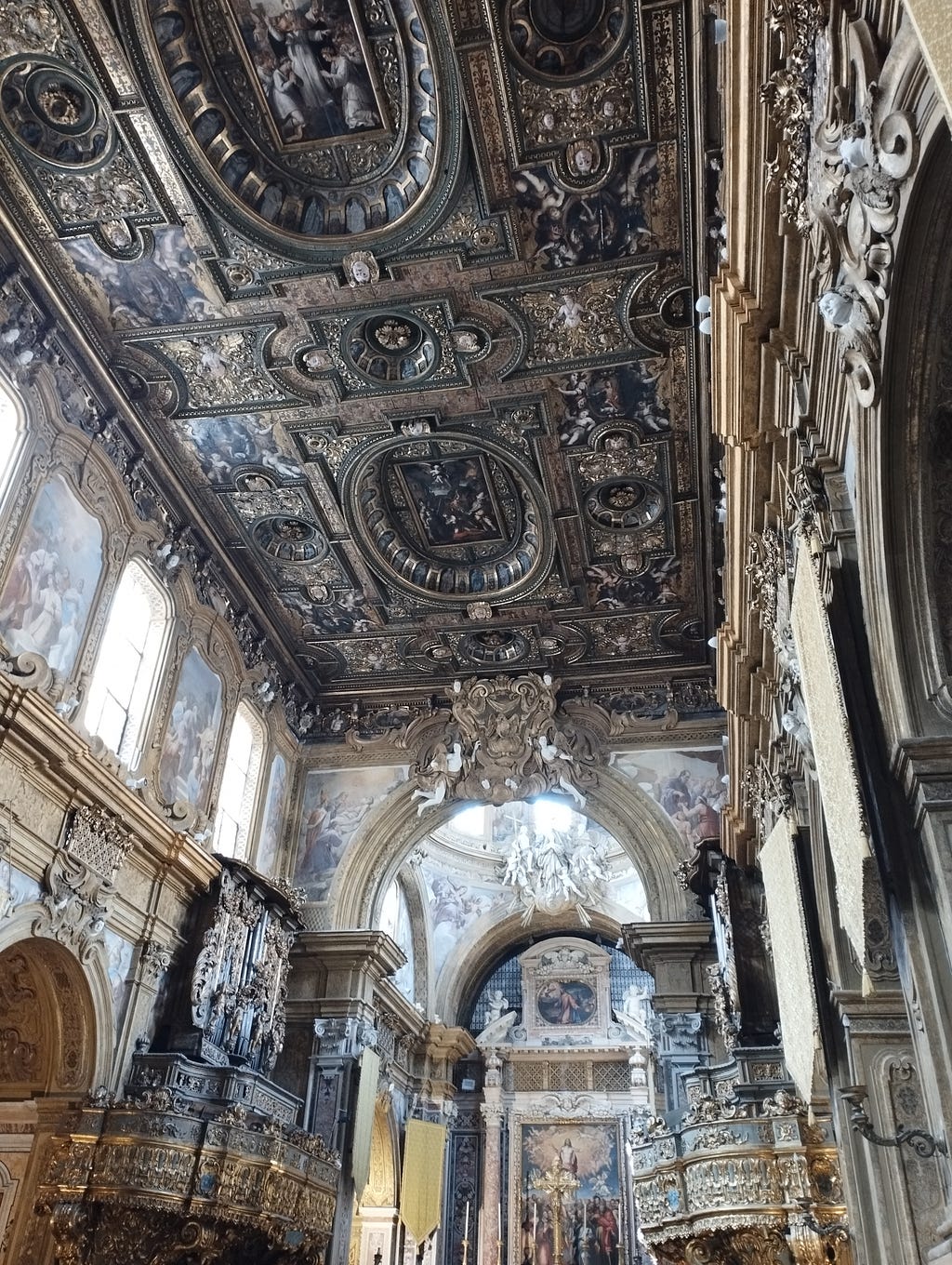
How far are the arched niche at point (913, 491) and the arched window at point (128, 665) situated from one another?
8.70 meters

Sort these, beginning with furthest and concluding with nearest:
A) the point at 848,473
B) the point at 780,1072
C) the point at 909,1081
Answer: the point at 780,1072 → the point at 909,1081 → the point at 848,473

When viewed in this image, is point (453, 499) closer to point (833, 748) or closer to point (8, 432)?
point (8, 432)

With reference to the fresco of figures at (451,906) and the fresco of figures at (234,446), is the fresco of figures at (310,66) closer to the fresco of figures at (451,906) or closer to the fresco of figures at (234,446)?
the fresco of figures at (234,446)

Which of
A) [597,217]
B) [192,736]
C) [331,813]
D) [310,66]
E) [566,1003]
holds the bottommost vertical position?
[192,736]

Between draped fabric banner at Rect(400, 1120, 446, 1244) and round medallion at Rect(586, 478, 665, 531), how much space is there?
39.6ft

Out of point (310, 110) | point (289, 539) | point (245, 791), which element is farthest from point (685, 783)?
point (310, 110)

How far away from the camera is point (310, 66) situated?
8.98m

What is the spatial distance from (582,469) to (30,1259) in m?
10.1

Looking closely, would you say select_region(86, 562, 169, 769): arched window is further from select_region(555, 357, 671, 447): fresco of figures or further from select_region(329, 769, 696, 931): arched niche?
select_region(555, 357, 671, 447): fresco of figures

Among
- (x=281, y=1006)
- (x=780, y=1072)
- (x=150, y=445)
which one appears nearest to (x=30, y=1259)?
(x=281, y=1006)

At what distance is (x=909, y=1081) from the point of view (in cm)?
638

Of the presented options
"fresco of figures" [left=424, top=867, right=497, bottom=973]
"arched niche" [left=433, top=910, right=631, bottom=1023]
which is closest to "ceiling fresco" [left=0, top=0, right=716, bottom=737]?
"fresco of figures" [left=424, top=867, right=497, bottom=973]

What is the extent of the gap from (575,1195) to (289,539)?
50.5 ft

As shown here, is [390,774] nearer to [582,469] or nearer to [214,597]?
[214,597]
